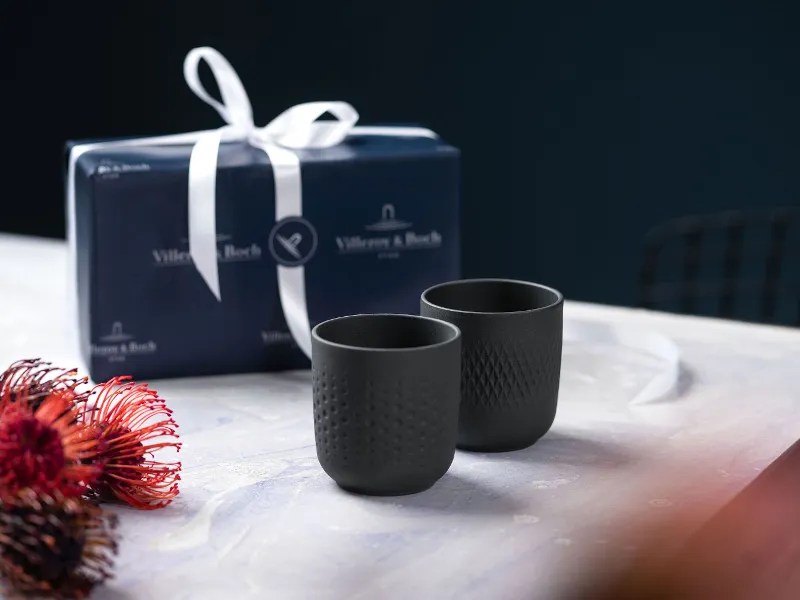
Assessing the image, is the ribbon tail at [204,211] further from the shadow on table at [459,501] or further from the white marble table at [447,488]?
the shadow on table at [459,501]

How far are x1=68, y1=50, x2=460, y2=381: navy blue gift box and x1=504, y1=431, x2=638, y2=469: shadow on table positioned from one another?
0.26 m

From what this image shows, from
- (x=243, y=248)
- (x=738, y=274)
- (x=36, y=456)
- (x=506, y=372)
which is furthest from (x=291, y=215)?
(x=738, y=274)

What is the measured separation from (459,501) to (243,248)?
375 millimetres

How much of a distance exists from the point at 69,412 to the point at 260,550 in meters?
0.14

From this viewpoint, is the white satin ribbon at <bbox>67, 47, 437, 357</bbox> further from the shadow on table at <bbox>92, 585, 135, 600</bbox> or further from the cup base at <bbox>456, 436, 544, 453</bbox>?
the shadow on table at <bbox>92, 585, 135, 600</bbox>

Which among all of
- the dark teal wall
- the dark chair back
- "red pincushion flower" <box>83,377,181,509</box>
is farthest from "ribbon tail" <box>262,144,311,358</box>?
the dark teal wall

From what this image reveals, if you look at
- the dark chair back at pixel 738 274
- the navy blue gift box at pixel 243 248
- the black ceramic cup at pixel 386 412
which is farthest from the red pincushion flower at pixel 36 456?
the dark chair back at pixel 738 274

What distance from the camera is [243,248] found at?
101cm

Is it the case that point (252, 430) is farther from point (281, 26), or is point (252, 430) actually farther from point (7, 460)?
point (281, 26)

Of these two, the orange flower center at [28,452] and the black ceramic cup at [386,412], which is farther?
the black ceramic cup at [386,412]

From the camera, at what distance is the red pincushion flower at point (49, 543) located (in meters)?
0.56

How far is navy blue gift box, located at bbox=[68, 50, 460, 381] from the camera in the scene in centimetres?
99

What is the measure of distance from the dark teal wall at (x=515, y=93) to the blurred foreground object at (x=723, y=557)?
5.31 feet

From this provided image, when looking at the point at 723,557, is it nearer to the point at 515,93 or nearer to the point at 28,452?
the point at 28,452
